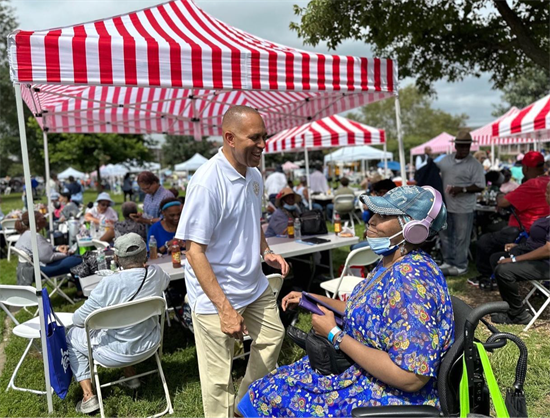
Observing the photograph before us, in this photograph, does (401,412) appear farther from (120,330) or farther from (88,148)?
(88,148)

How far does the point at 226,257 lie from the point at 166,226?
2.85 m

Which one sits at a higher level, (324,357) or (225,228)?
(225,228)

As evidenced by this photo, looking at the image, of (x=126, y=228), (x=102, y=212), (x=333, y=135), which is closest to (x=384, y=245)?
(x=126, y=228)

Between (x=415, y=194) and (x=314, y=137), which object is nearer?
(x=415, y=194)

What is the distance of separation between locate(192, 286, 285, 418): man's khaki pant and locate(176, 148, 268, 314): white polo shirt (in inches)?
3.8

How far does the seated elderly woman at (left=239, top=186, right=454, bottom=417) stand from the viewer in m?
1.53

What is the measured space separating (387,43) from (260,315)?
5538mm

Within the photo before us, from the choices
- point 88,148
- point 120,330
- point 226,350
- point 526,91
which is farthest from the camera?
point 526,91

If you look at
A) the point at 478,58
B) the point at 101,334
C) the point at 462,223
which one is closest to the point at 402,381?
the point at 101,334

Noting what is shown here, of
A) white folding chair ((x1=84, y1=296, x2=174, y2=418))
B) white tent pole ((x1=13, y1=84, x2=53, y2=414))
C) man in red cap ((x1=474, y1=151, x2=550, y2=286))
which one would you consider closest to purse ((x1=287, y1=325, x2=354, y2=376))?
white folding chair ((x1=84, y1=296, x2=174, y2=418))

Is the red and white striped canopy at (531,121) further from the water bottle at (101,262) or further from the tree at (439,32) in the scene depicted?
the water bottle at (101,262)

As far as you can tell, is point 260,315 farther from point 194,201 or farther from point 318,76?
Answer: point 318,76

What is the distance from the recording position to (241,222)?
7.44 ft

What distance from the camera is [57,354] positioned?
3.00 metres
